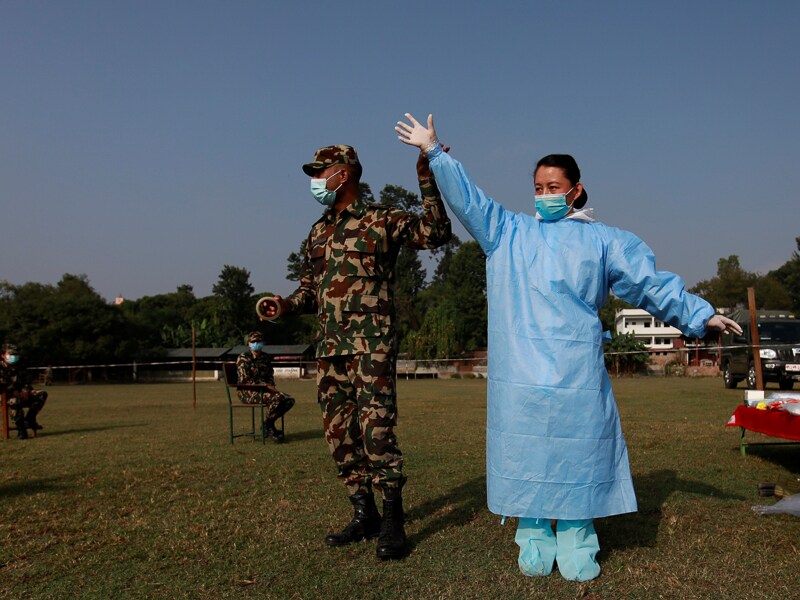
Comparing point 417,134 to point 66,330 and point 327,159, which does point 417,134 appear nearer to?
point 327,159

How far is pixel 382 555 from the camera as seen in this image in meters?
3.39

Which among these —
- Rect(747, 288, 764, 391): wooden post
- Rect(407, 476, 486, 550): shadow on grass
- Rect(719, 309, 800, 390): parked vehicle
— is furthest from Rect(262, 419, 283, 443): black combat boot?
Rect(719, 309, 800, 390): parked vehicle

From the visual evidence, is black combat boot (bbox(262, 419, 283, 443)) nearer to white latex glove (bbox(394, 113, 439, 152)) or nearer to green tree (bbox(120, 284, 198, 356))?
white latex glove (bbox(394, 113, 439, 152))

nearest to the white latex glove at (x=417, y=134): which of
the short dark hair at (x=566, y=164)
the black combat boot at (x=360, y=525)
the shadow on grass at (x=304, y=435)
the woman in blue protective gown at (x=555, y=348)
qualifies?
the woman in blue protective gown at (x=555, y=348)

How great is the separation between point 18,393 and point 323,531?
8633 mm

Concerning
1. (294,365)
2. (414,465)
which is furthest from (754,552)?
(294,365)

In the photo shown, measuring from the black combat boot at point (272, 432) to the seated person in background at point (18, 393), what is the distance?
3.90 metres

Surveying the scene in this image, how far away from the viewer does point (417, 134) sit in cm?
339

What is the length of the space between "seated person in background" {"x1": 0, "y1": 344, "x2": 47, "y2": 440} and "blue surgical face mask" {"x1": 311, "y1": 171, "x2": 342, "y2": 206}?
27.9 feet

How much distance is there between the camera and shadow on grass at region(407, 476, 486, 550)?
400cm

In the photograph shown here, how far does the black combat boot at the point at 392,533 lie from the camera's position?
3.41 metres

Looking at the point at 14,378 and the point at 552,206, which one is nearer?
the point at 552,206

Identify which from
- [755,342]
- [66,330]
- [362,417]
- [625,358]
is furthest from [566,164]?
[66,330]

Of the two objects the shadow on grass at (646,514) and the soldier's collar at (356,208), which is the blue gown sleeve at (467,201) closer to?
the soldier's collar at (356,208)
